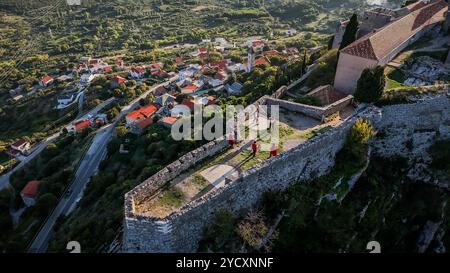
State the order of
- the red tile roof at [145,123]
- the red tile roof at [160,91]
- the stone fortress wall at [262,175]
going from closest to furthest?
the stone fortress wall at [262,175], the red tile roof at [145,123], the red tile roof at [160,91]

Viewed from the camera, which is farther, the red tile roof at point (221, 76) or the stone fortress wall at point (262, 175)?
the red tile roof at point (221, 76)

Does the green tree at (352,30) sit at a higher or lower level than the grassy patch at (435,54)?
higher

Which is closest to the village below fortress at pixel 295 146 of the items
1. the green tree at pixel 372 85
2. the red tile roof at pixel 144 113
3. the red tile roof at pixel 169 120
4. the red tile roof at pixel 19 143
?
the green tree at pixel 372 85

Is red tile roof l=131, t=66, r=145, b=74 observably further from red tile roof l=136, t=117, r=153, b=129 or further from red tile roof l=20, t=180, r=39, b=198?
red tile roof l=20, t=180, r=39, b=198

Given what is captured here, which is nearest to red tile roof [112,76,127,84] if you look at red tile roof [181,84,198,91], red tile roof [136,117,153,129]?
red tile roof [181,84,198,91]

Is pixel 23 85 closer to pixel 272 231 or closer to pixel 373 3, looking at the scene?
pixel 272 231

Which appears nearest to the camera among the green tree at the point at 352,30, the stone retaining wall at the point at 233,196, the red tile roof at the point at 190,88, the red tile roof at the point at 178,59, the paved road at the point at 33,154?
the stone retaining wall at the point at 233,196

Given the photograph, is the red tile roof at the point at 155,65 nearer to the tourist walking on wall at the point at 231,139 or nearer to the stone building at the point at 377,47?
the stone building at the point at 377,47
